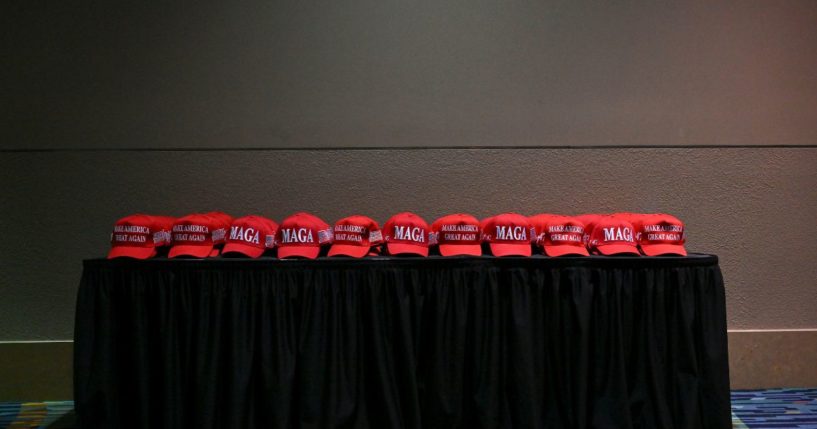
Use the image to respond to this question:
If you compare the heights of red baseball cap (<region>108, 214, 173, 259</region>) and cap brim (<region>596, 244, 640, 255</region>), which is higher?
red baseball cap (<region>108, 214, 173, 259</region>)

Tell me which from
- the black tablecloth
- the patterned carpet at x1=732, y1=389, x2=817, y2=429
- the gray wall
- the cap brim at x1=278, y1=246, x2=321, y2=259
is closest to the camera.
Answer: the black tablecloth

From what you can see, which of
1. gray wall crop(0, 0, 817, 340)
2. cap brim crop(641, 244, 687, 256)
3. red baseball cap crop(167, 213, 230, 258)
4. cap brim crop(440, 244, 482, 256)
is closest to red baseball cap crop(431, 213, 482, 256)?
cap brim crop(440, 244, 482, 256)

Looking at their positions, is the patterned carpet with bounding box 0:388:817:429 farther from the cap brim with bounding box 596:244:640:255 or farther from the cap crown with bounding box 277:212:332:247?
the cap crown with bounding box 277:212:332:247

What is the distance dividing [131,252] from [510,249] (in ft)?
5.82

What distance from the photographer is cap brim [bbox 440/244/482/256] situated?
2482 mm

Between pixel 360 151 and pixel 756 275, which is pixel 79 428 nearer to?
pixel 360 151

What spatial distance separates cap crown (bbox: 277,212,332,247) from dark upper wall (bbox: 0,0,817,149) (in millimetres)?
1099

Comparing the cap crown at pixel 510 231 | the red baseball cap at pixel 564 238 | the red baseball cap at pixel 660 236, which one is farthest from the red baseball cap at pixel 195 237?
the red baseball cap at pixel 660 236

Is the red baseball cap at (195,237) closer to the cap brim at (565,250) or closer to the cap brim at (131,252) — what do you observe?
the cap brim at (131,252)

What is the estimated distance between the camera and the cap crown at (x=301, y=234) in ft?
8.11

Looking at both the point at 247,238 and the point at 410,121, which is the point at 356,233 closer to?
the point at 247,238

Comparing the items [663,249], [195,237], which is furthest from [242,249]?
[663,249]

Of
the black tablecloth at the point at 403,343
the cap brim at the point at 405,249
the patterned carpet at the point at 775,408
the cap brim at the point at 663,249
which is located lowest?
A: the patterned carpet at the point at 775,408

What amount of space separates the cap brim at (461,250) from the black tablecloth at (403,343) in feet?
0.40
